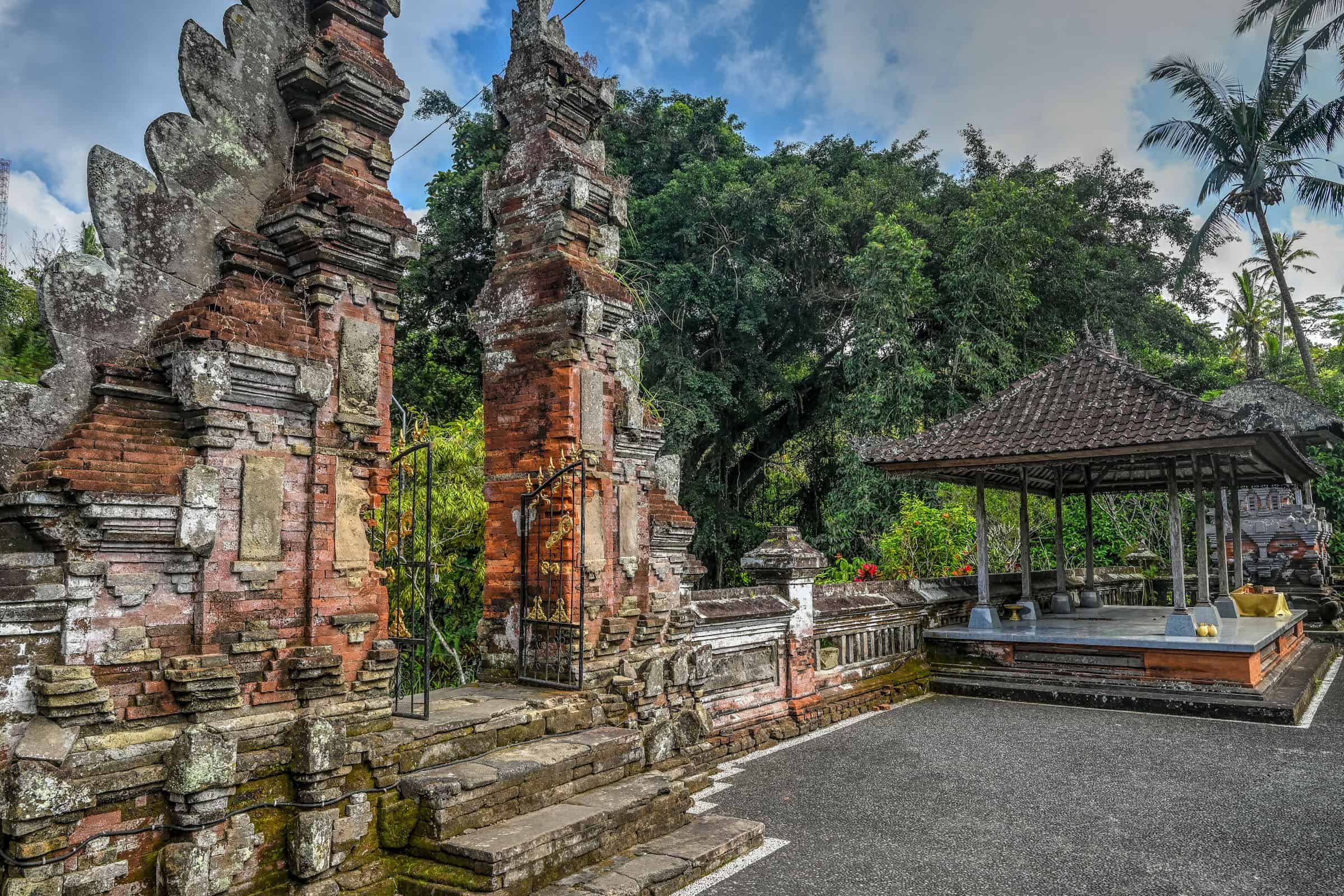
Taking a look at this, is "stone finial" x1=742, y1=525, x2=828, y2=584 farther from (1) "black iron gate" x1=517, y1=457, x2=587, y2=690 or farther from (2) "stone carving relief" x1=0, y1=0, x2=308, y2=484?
(2) "stone carving relief" x1=0, y1=0, x2=308, y2=484

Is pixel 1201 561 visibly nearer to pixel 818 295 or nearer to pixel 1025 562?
pixel 1025 562

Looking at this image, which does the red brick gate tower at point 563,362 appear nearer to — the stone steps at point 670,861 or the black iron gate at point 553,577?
the black iron gate at point 553,577

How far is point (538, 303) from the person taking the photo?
6273 mm

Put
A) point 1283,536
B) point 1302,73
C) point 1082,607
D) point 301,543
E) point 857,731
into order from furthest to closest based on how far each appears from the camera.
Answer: point 1302,73 < point 1283,536 < point 1082,607 < point 857,731 < point 301,543

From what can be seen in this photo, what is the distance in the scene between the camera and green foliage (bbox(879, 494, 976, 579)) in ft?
44.5

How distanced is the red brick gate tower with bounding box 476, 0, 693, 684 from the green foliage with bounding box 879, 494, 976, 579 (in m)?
7.85

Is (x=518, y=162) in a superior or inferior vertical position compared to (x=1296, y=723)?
superior

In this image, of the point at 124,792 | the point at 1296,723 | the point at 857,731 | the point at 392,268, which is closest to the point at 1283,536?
the point at 1296,723

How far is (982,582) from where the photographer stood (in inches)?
432

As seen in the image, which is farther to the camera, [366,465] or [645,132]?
[645,132]

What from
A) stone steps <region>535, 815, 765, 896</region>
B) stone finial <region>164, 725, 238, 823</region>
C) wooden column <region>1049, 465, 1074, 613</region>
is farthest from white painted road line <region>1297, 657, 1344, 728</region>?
stone finial <region>164, 725, 238, 823</region>

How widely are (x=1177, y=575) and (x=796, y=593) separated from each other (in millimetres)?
4871

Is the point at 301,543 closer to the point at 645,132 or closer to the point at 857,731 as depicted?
the point at 857,731

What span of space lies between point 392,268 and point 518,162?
7.12ft
